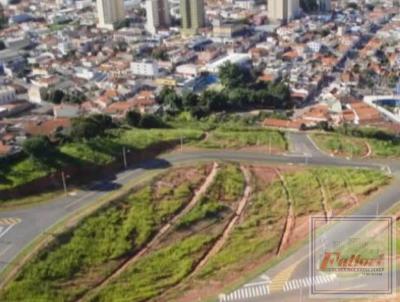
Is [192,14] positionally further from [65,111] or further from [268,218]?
[268,218]

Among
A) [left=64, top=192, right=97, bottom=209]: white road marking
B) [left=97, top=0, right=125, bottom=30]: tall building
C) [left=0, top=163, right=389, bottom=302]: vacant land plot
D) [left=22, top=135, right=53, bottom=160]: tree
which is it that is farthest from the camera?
[left=97, top=0, right=125, bottom=30]: tall building

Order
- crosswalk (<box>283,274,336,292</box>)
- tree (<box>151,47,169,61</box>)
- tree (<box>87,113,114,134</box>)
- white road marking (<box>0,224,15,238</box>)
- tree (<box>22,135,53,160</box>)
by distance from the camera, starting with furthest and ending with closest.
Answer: tree (<box>151,47,169,61</box>), tree (<box>87,113,114,134</box>), tree (<box>22,135,53,160</box>), white road marking (<box>0,224,15,238</box>), crosswalk (<box>283,274,336,292</box>)

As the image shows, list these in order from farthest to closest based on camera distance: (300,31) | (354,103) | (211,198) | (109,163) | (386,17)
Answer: (386,17) < (300,31) < (354,103) < (109,163) < (211,198)

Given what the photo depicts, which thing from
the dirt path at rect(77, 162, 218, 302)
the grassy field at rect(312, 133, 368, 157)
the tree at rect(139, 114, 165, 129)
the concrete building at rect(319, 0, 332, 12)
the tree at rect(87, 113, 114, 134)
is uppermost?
the concrete building at rect(319, 0, 332, 12)

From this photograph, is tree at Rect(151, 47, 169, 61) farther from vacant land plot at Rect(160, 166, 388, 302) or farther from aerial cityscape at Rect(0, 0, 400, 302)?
vacant land plot at Rect(160, 166, 388, 302)

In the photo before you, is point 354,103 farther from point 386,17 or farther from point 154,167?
point 386,17

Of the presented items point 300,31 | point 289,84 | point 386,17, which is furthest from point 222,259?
point 386,17

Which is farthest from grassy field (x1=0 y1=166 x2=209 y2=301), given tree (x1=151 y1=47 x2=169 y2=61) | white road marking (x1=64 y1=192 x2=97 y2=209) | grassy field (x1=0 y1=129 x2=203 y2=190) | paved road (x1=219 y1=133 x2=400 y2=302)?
tree (x1=151 y1=47 x2=169 y2=61)
